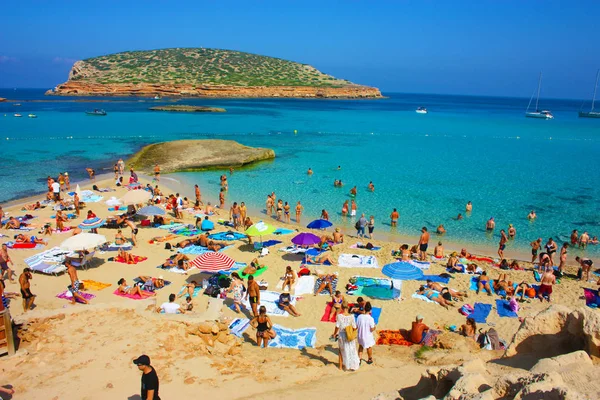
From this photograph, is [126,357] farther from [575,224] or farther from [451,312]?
[575,224]

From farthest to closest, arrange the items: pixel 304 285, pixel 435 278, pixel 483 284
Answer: pixel 435 278 → pixel 304 285 → pixel 483 284

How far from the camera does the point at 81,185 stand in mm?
28594

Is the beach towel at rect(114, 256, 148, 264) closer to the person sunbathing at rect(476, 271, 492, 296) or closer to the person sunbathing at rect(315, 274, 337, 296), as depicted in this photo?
the person sunbathing at rect(315, 274, 337, 296)

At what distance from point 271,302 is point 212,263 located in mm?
2365

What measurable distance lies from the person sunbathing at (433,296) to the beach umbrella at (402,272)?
44cm

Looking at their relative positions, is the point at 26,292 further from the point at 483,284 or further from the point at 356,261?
the point at 483,284

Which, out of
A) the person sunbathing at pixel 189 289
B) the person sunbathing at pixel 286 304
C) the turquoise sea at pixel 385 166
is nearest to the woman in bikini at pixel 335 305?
the person sunbathing at pixel 286 304

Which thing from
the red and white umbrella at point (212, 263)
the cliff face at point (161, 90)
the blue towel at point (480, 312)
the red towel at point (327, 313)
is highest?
the cliff face at point (161, 90)

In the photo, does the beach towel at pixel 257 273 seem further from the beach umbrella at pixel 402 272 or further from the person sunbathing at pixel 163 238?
the person sunbathing at pixel 163 238

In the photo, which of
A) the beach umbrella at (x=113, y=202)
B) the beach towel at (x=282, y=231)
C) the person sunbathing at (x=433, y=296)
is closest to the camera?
the person sunbathing at (x=433, y=296)

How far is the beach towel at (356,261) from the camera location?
15.7 metres

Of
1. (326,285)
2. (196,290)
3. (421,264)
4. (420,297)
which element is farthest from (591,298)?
(196,290)

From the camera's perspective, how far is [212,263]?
13.6m

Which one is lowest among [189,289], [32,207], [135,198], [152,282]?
[32,207]
